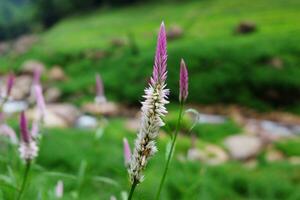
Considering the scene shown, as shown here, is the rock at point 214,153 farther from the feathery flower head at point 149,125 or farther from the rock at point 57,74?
the rock at point 57,74

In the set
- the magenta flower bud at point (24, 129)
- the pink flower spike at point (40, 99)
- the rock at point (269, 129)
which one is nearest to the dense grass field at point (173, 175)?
the pink flower spike at point (40, 99)

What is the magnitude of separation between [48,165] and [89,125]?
1616 cm

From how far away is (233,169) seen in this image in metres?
18.0

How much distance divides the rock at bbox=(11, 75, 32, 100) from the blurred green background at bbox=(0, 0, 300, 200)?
171 centimetres

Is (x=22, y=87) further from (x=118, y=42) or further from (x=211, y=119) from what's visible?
(x=211, y=119)

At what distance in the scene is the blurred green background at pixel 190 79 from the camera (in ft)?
49.5

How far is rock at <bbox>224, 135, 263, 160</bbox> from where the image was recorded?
26578 millimetres

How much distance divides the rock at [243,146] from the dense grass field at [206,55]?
9639mm

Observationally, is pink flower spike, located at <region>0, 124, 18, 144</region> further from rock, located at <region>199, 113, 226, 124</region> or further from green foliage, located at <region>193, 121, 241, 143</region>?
rock, located at <region>199, 113, 226, 124</region>

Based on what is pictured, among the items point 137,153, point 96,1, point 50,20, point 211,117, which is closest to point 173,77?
point 211,117

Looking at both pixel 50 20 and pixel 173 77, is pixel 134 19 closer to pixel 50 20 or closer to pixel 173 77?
pixel 173 77

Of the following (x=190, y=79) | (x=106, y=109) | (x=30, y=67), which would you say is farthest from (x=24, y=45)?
(x=106, y=109)

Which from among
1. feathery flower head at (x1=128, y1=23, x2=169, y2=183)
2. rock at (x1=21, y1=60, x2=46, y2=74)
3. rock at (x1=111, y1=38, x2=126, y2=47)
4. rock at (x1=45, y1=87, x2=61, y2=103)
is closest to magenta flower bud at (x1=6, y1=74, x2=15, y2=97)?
feathery flower head at (x1=128, y1=23, x2=169, y2=183)

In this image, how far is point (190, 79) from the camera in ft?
144
